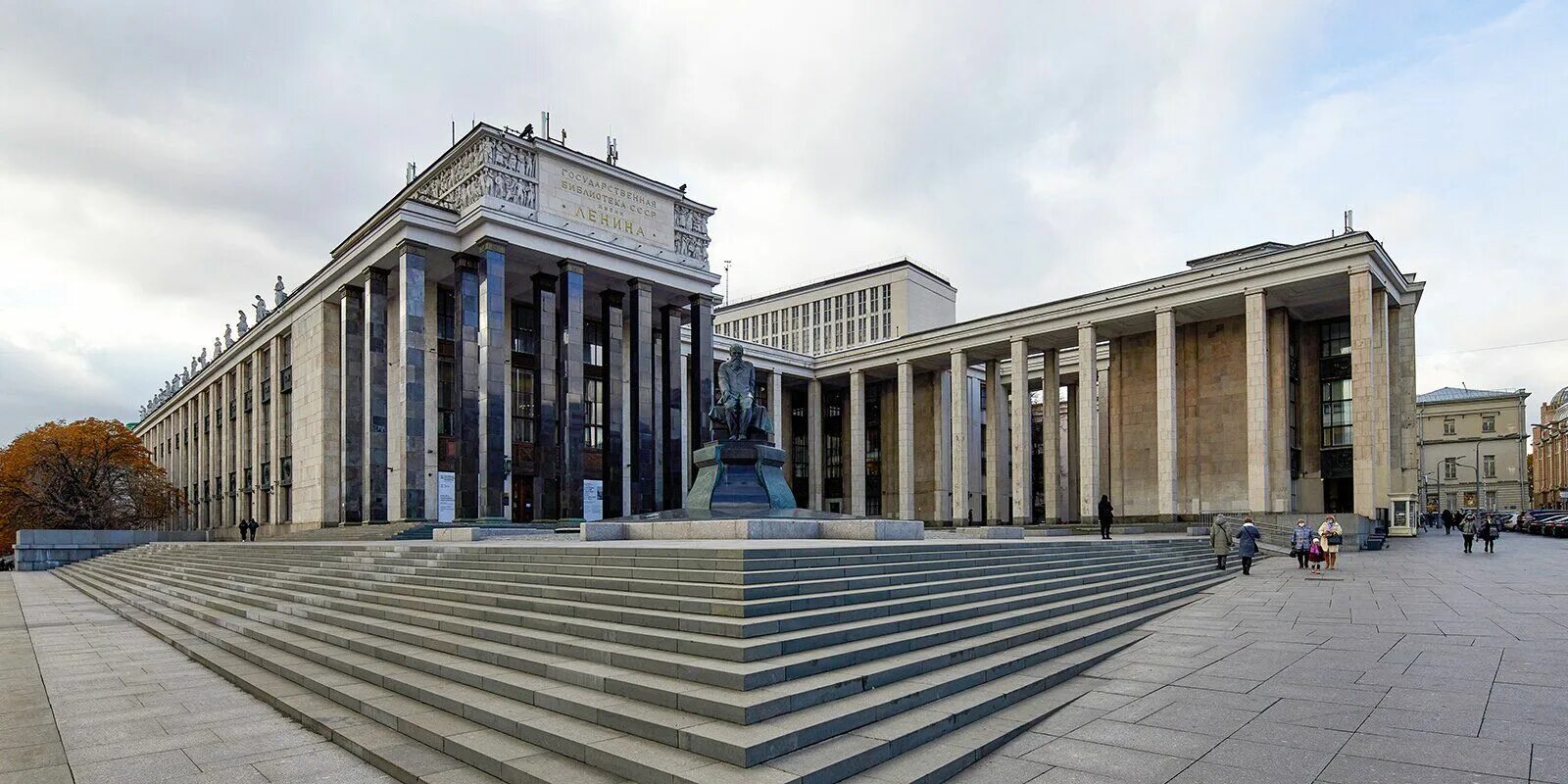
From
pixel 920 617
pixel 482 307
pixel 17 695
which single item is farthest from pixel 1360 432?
pixel 17 695

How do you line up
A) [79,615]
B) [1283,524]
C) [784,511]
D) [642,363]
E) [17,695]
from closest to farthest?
[17,695]
[79,615]
[784,511]
[1283,524]
[642,363]

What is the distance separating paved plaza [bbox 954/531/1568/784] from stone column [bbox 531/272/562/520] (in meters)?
27.2

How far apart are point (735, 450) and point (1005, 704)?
1548 cm

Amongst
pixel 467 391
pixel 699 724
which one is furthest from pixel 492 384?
pixel 699 724

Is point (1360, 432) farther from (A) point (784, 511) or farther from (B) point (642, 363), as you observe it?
(B) point (642, 363)

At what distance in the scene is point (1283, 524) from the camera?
114 ft

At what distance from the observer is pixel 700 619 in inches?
344

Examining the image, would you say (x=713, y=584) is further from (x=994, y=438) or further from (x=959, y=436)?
(x=994, y=438)

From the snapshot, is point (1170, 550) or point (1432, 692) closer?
point (1432, 692)

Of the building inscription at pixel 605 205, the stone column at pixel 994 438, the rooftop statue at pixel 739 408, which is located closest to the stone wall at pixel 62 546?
the building inscription at pixel 605 205

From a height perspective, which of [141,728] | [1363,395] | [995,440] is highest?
[1363,395]

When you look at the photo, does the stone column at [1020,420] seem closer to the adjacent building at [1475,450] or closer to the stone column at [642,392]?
the stone column at [642,392]

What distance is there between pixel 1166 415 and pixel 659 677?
124 feet

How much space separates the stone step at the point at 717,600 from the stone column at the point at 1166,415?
25121mm
